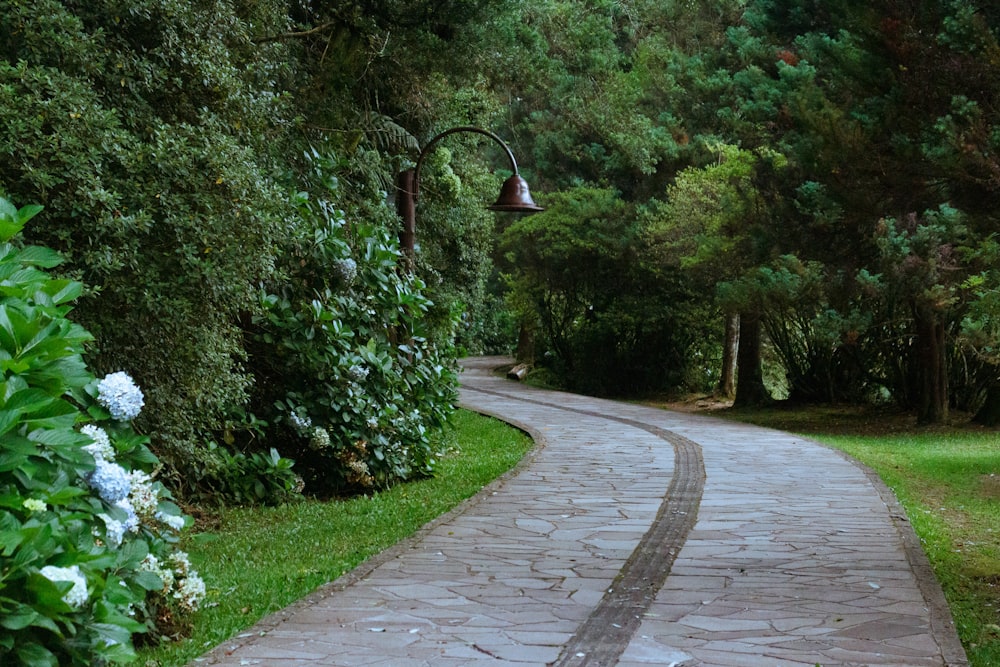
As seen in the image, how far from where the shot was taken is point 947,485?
10.7 metres

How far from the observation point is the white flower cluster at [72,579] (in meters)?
3.23

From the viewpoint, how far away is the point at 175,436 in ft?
21.7

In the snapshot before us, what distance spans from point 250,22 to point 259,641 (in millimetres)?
4923

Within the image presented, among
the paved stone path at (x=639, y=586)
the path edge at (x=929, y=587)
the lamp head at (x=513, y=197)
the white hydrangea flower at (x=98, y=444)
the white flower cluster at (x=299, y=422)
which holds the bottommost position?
the paved stone path at (x=639, y=586)

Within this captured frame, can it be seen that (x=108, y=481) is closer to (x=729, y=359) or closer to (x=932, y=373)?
(x=932, y=373)

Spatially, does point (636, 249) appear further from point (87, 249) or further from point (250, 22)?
point (87, 249)

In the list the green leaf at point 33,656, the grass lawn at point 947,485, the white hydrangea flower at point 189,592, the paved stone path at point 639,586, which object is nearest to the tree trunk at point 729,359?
the grass lawn at point 947,485

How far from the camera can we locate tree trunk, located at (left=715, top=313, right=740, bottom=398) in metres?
24.2

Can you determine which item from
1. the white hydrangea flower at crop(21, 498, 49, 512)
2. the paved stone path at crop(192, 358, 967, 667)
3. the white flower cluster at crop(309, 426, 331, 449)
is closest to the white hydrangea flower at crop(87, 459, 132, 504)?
the white hydrangea flower at crop(21, 498, 49, 512)

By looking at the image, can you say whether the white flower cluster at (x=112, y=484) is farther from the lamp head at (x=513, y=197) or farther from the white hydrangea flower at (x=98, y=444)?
the lamp head at (x=513, y=197)

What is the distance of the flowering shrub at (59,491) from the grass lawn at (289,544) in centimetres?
69

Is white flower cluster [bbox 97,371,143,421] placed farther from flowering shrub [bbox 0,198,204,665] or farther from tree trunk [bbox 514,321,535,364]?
tree trunk [bbox 514,321,535,364]

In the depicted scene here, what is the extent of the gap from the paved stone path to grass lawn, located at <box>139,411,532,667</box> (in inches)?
7.4

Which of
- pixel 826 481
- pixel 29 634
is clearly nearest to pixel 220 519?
pixel 29 634
